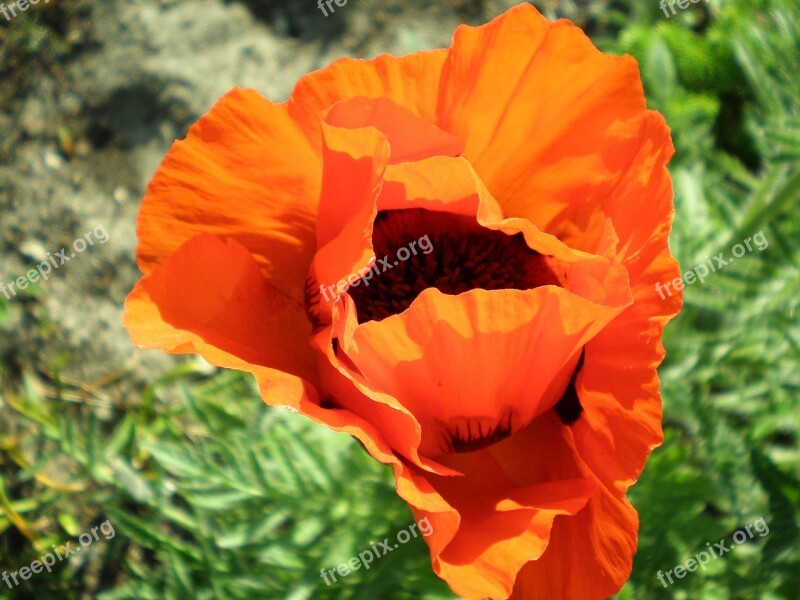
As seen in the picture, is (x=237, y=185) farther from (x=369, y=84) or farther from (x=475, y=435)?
(x=475, y=435)

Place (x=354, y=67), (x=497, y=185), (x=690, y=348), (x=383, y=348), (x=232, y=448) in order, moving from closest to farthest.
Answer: (x=383, y=348)
(x=354, y=67)
(x=497, y=185)
(x=232, y=448)
(x=690, y=348)

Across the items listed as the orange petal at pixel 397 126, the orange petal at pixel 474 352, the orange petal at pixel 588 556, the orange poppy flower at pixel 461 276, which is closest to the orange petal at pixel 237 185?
the orange poppy flower at pixel 461 276

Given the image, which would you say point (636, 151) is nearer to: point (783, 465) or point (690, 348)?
point (690, 348)

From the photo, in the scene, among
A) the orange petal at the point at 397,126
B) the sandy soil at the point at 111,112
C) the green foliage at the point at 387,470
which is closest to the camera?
the orange petal at the point at 397,126

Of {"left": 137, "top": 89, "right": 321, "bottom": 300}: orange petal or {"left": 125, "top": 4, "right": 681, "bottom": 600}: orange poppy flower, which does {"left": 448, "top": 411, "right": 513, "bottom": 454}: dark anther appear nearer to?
{"left": 125, "top": 4, "right": 681, "bottom": 600}: orange poppy flower

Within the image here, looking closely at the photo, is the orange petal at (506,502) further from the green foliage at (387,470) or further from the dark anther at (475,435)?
the green foliage at (387,470)

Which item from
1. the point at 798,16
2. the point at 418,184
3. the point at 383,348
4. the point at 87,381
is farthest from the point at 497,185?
the point at 87,381

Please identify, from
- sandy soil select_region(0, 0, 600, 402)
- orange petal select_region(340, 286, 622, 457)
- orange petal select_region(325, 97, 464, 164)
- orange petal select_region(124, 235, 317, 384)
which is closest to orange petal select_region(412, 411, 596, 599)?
orange petal select_region(340, 286, 622, 457)

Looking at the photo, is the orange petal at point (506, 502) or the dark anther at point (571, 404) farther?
the dark anther at point (571, 404)
